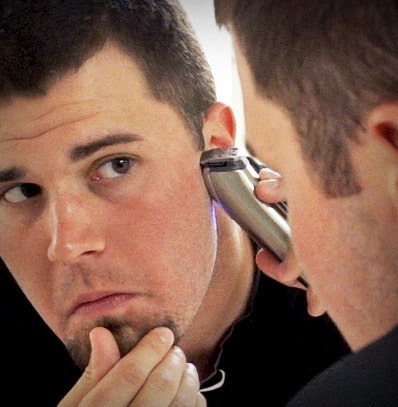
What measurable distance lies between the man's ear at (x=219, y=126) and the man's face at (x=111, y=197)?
2 cm

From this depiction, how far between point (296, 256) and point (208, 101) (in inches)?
6.3

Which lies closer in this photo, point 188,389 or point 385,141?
point 385,141

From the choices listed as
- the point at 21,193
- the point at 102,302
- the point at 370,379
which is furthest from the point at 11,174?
the point at 370,379

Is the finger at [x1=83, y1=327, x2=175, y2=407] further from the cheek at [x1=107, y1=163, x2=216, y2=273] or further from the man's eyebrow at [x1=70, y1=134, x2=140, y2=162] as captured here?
the man's eyebrow at [x1=70, y1=134, x2=140, y2=162]

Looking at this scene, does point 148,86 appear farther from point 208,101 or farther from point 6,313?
point 6,313

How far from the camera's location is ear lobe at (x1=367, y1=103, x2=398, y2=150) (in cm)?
50

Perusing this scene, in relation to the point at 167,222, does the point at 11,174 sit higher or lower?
higher

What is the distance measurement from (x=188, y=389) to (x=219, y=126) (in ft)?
0.78

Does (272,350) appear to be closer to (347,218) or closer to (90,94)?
(347,218)

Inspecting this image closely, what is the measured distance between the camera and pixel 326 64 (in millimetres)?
523

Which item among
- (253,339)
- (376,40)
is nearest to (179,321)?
(253,339)

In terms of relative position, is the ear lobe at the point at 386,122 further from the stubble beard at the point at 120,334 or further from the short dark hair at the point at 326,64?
the stubble beard at the point at 120,334

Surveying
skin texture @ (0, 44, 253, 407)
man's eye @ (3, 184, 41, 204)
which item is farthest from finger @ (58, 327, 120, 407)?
man's eye @ (3, 184, 41, 204)

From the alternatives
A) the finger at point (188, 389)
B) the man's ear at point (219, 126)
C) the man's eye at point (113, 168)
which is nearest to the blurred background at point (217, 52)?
the man's ear at point (219, 126)
